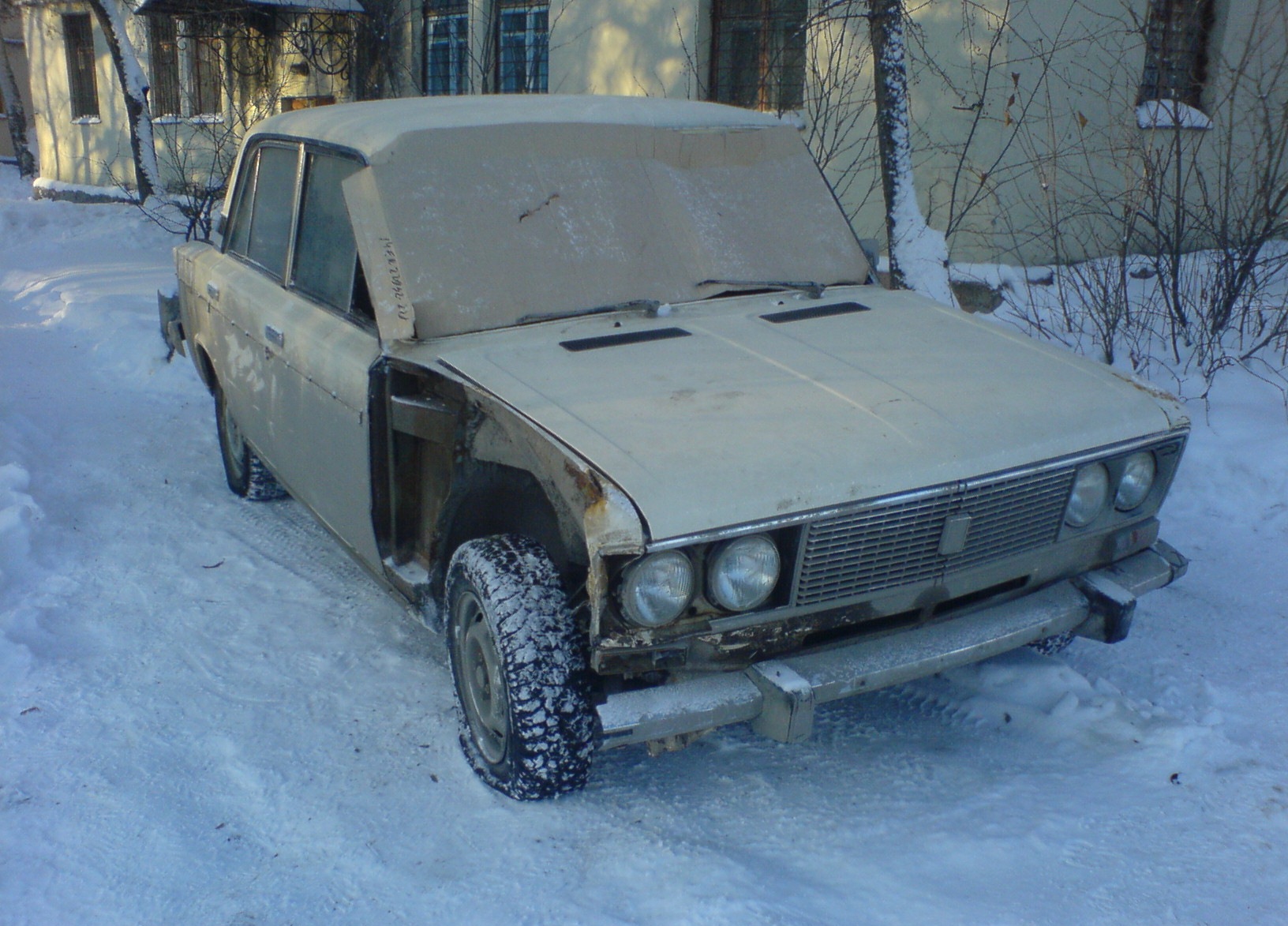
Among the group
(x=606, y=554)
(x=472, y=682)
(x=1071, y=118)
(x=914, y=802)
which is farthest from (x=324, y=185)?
(x=1071, y=118)

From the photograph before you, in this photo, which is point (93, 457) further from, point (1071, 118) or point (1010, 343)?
point (1071, 118)

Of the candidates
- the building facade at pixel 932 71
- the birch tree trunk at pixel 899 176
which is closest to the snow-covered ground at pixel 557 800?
the birch tree trunk at pixel 899 176

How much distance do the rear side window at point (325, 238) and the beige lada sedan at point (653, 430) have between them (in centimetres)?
2

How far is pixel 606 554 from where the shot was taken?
7.73ft

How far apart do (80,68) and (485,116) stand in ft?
58.9

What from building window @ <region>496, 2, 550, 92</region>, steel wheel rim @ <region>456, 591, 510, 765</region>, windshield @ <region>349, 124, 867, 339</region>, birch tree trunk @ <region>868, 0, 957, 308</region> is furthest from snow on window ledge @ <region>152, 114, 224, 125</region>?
steel wheel rim @ <region>456, 591, 510, 765</region>

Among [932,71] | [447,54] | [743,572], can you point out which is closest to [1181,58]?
[932,71]

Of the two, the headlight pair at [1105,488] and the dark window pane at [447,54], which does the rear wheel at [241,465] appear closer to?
the headlight pair at [1105,488]

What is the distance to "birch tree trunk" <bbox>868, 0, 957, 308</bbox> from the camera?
A: 6160 mm

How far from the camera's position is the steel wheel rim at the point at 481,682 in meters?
2.87

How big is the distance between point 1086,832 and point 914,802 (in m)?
0.44

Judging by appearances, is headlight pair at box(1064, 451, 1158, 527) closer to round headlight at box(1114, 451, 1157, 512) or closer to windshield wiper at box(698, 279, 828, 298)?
round headlight at box(1114, 451, 1157, 512)

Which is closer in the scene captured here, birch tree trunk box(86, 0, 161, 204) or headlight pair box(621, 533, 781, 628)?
headlight pair box(621, 533, 781, 628)

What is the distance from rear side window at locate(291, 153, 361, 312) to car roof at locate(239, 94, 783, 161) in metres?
0.11
